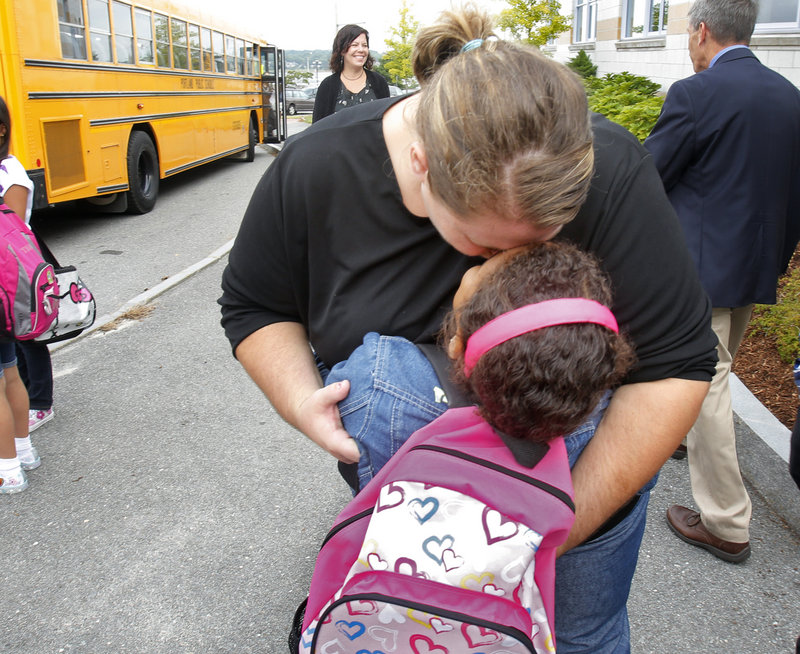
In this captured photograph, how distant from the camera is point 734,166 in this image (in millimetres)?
2992

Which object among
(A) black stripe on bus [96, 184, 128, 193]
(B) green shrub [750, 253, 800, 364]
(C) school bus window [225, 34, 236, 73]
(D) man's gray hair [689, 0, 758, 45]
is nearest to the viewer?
(D) man's gray hair [689, 0, 758, 45]

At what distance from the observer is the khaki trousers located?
2.94 meters

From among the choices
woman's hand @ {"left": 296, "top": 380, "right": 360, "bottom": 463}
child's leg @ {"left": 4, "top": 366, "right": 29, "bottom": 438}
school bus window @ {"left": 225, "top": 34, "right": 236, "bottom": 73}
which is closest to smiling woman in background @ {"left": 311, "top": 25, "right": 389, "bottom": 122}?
child's leg @ {"left": 4, "top": 366, "right": 29, "bottom": 438}

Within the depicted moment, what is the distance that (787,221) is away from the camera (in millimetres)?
3166

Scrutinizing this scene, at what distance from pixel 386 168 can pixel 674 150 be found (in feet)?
6.60

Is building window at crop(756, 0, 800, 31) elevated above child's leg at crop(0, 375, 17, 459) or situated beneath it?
elevated above

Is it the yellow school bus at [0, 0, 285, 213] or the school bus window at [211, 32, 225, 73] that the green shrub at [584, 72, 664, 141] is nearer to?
the yellow school bus at [0, 0, 285, 213]

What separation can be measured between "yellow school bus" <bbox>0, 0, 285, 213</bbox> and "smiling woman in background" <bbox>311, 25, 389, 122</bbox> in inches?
119

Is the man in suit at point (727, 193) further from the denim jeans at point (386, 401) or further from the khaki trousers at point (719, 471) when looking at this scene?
the denim jeans at point (386, 401)

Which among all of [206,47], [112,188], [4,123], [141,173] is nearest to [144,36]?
[141,173]

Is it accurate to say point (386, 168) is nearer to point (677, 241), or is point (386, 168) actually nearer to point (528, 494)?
point (677, 241)

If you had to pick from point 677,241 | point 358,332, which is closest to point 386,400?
point 358,332

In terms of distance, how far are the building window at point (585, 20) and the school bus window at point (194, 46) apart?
10.9 m

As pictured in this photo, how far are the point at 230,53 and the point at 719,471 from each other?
14.7m
